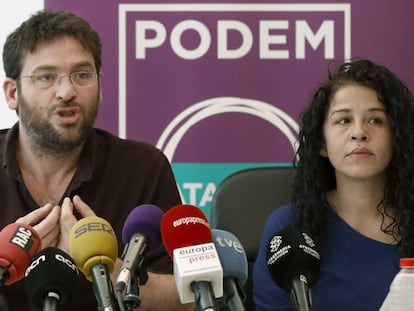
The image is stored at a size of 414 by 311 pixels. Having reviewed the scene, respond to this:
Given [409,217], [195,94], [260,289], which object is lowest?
[260,289]

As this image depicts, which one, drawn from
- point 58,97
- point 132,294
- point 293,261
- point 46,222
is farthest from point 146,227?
point 58,97

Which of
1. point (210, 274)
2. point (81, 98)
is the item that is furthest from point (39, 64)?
point (210, 274)

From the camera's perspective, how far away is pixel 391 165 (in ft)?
8.75

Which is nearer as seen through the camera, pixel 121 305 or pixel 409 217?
pixel 121 305

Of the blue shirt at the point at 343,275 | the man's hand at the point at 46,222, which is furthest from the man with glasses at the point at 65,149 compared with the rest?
the blue shirt at the point at 343,275

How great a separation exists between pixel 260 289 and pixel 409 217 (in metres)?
0.49

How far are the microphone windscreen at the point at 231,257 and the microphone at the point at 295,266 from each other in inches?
4.5

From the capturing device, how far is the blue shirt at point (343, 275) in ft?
8.04

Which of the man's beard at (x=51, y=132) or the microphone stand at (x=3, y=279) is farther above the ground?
the man's beard at (x=51, y=132)

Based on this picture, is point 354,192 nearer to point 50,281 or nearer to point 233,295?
point 233,295

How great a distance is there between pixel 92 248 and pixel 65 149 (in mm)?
1012

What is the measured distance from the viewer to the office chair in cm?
275

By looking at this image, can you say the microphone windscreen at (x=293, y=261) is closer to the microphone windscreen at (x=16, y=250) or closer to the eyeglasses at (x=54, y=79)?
the microphone windscreen at (x=16, y=250)

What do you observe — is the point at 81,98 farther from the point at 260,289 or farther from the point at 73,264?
the point at 73,264
